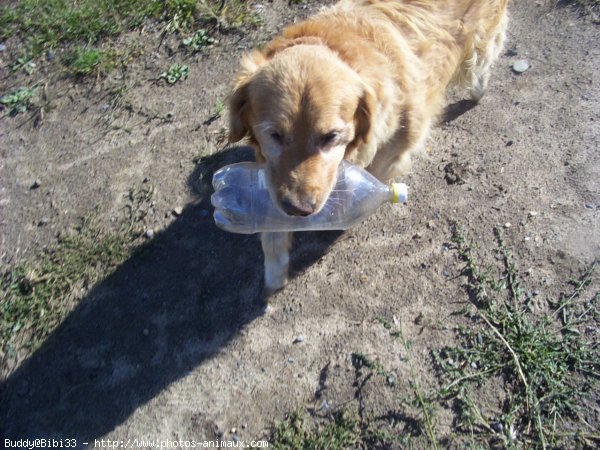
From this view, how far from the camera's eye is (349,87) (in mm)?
2424

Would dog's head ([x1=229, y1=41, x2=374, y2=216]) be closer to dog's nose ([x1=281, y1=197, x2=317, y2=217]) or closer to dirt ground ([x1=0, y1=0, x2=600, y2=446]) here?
dog's nose ([x1=281, y1=197, x2=317, y2=217])

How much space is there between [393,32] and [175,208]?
199cm

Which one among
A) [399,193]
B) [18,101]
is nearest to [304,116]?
[399,193]

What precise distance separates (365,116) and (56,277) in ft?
7.97

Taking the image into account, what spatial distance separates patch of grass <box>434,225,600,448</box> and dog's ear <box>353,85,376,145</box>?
3.96 ft

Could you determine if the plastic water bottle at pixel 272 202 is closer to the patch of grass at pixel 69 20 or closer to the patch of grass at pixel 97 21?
the patch of grass at pixel 97 21

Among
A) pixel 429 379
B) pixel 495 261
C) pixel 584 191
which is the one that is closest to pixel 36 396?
pixel 429 379

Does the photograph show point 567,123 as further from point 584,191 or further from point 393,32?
point 393,32

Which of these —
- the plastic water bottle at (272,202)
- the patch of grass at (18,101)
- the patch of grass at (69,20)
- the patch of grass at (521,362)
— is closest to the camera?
the patch of grass at (521,362)

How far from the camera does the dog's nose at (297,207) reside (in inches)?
91.5

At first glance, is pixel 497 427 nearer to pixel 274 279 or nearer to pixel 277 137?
pixel 274 279

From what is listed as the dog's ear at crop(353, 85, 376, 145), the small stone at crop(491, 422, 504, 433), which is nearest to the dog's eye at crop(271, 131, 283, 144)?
the dog's ear at crop(353, 85, 376, 145)

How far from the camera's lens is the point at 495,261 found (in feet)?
10.4

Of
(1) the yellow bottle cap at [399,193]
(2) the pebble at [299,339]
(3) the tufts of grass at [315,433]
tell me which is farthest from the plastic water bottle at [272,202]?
(3) the tufts of grass at [315,433]
